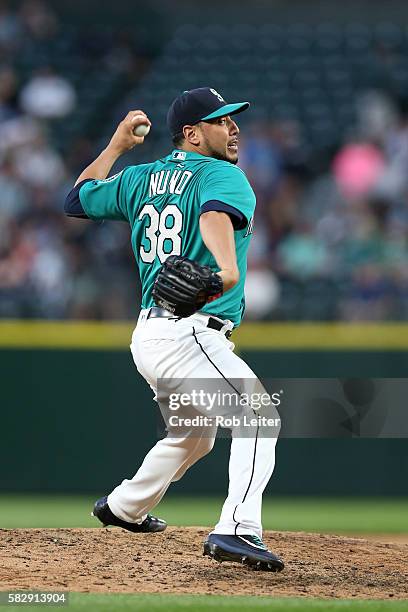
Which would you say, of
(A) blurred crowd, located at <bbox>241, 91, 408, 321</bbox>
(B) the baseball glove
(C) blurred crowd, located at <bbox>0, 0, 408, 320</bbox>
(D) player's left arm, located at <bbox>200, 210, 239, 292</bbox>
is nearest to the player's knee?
(B) the baseball glove

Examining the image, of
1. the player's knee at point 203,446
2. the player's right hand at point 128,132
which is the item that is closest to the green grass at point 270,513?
the player's knee at point 203,446

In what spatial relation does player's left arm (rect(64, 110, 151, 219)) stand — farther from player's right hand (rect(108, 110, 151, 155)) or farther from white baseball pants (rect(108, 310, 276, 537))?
white baseball pants (rect(108, 310, 276, 537))

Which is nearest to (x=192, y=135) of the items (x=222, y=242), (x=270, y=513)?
(x=222, y=242)

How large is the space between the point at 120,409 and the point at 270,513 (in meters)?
1.40

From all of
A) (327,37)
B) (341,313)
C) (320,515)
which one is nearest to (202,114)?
(320,515)

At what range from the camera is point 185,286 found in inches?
164

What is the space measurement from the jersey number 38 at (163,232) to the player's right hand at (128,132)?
53 cm

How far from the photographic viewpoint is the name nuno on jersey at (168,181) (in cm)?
461

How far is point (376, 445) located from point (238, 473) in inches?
168

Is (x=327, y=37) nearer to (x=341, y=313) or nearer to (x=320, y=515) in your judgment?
(x=341, y=313)

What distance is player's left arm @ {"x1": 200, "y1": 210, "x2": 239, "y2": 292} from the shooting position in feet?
13.8

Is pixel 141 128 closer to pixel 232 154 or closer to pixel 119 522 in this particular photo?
pixel 232 154

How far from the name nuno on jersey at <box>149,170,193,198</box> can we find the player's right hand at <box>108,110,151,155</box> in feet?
1.32

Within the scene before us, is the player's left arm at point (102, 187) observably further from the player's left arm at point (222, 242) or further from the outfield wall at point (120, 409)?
the outfield wall at point (120, 409)
